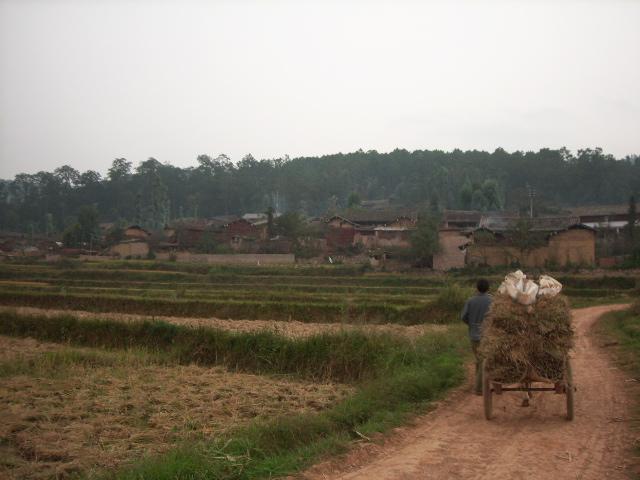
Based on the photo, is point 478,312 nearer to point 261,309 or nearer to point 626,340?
point 626,340

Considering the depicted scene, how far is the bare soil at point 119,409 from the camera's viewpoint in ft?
27.8

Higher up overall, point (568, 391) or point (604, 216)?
point (604, 216)

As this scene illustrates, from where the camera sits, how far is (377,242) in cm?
6159

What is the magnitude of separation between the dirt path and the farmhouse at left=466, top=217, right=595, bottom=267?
124ft

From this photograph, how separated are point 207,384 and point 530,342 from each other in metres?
7.84

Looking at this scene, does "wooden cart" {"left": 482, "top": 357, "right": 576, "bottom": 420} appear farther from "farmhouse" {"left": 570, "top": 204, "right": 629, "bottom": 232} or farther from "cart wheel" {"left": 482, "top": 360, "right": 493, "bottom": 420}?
"farmhouse" {"left": 570, "top": 204, "right": 629, "bottom": 232}

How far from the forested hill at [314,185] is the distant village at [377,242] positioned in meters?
17.3

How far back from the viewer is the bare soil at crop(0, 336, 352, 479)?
848 cm

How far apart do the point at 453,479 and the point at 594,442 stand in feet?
7.38

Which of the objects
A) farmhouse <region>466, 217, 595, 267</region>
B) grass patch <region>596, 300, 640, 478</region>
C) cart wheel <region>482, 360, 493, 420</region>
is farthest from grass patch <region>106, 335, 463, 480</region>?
farmhouse <region>466, 217, 595, 267</region>

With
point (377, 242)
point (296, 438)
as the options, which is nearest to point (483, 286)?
point (296, 438)

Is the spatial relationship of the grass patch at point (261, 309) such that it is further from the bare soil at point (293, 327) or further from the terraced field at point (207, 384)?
the bare soil at point (293, 327)

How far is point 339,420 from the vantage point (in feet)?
28.1

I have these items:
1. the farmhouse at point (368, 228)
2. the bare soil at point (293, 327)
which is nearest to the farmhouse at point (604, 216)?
the farmhouse at point (368, 228)
